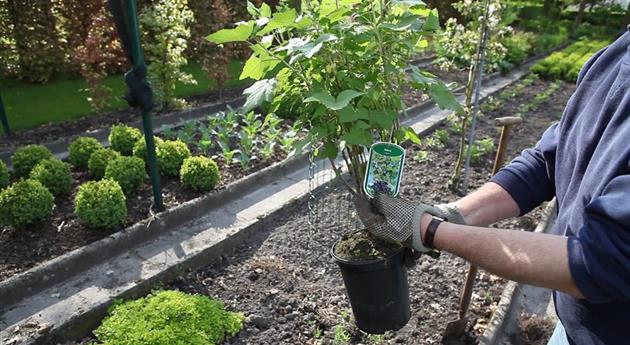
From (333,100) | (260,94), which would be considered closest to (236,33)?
(260,94)

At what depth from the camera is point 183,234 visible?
3.88 metres

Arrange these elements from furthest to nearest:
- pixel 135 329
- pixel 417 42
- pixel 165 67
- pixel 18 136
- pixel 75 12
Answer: pixel 75 12
pixel 165 67
pixel 18 136
pixel 135 329
pixel 417 42

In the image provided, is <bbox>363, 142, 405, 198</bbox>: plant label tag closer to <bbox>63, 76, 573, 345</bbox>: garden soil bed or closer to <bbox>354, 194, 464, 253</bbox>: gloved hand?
<bbox>354, 194, 464, 253</bbox>: gloved hand

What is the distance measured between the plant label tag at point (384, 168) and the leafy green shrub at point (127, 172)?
9.88ft

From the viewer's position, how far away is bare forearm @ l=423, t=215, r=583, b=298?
1.24 m

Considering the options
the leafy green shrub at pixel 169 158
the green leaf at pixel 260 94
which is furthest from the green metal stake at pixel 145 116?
the green leaf at pixel 260 94

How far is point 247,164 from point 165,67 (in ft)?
7.91

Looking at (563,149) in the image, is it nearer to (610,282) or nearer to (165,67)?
(610,282)

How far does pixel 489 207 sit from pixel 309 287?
167 centimetres

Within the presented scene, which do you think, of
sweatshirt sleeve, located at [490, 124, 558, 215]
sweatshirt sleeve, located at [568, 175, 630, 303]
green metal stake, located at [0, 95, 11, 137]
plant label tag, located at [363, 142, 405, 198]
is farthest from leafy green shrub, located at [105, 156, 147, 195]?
sweatshirt sleeve, located at [568, 175, 630, 303]

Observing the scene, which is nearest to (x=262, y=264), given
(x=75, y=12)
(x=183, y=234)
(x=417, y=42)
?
(x=183, y=234)

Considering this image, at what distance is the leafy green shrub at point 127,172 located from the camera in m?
4.13

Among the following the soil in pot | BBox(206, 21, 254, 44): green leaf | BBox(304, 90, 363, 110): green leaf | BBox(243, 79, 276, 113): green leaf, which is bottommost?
the soil in pot

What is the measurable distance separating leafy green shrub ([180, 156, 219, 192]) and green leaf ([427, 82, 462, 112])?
9.54 ft
